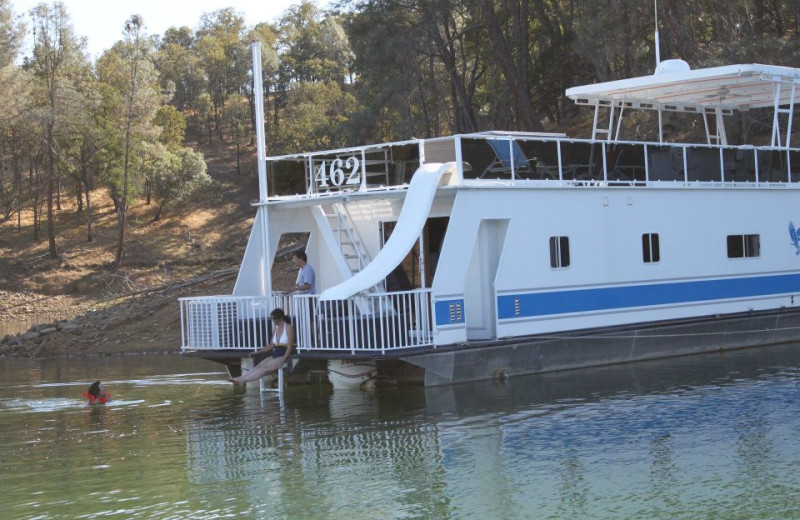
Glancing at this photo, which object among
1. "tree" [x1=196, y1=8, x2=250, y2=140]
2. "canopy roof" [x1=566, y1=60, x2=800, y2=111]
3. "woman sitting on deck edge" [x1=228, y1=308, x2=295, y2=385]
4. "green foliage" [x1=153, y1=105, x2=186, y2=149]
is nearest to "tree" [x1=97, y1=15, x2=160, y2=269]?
"green foliage" [x1=153, y1=105, x2=186, y2=149]

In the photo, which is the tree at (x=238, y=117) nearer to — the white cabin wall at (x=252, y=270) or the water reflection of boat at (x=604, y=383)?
the white cabin wall at (x=252, y=270)

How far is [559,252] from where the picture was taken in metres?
17.6

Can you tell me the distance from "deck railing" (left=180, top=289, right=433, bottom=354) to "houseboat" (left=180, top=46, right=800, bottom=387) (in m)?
0.03

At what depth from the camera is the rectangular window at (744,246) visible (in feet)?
66.9

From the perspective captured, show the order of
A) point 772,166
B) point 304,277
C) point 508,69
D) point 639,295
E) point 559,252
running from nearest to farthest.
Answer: point 304,277
point 559,252
point 639,295
point 772,166
point 508,69

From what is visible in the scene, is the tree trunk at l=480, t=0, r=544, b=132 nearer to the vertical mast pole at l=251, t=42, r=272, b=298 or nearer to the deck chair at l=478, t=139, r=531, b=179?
the deck chair at l=478, t=139, r=531, b=179

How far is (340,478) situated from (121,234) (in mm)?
42639

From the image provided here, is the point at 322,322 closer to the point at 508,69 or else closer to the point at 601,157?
the point at 601,157

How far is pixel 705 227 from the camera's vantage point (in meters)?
19.8

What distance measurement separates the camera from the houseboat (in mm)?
15727

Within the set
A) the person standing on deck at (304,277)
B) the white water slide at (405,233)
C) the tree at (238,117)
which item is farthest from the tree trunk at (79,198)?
the white water slide at (405,233)

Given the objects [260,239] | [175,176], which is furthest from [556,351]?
[175,176]

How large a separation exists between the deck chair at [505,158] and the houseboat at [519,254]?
0.08 ft

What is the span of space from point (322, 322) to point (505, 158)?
4039 mm
